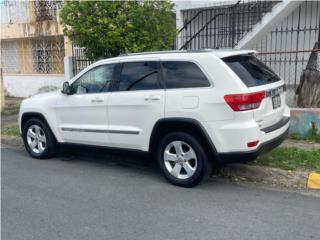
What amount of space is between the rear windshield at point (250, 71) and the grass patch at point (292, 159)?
1.26 m

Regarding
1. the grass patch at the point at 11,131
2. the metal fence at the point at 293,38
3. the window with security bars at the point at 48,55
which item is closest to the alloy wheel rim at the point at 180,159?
the grass patch at the point at 11,131

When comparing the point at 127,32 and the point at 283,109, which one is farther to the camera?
the point at 127,32

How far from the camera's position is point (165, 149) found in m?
5.33

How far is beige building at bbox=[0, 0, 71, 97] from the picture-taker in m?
14.5

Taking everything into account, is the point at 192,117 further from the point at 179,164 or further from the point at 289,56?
the point at 289,56

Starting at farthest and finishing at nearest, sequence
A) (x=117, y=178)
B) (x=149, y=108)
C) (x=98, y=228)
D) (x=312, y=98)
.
→ 1. (x=312, y=98)
2. (x=117, y=178)
3. (x=149, y=108)
4. (x=98, y=228)

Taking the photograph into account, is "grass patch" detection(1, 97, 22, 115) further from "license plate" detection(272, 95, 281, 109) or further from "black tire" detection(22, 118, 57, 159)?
"license plate" detection(272, 95, 281, 109)

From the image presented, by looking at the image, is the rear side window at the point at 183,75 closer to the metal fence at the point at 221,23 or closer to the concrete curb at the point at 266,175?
the concrete curb at the point at 266,175

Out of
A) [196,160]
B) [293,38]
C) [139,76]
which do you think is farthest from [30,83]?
[196,160]

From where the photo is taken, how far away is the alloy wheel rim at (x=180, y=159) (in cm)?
514

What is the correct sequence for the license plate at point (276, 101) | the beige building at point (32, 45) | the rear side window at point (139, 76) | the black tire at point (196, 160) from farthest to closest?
1. the beige building at point (32, 45)
2. the rear side window at point (139, 76)
3. the license plate at point (276, 101)
4. the black tire at point (196, 160)

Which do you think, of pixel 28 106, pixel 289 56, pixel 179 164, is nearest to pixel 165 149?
pixel 179 164

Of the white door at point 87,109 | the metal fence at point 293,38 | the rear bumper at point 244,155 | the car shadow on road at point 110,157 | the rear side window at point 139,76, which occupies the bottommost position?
the car shadow on road at point 110,157

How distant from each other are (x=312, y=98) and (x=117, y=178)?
13.5 feet
